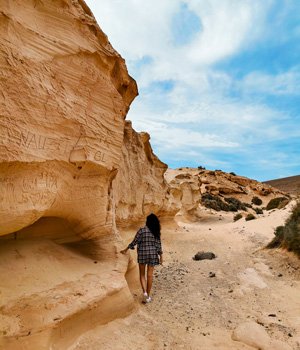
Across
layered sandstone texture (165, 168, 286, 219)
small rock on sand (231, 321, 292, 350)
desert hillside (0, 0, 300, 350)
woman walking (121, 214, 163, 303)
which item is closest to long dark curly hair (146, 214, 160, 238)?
woman walking (121, 214, 163, 303)

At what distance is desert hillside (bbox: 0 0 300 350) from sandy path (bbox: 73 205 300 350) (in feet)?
0.08

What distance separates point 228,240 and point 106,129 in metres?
8.05

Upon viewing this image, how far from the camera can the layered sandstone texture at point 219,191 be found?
923 inches

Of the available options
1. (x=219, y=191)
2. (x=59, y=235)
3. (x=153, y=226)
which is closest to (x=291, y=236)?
(x=153, y=226)

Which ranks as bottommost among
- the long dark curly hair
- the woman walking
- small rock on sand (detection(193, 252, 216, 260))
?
small rock on sand (detection(193, 252, 216, 260))

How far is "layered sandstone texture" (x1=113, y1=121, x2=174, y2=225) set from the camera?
27.8ft

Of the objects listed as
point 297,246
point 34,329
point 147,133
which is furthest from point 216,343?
point 147,133

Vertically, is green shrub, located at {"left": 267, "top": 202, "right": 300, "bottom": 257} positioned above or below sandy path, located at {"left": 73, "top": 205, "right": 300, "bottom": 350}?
above

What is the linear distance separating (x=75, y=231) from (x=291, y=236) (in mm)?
5513

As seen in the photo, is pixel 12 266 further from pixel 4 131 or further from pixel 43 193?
pixel 4 131

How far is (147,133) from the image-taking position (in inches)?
459

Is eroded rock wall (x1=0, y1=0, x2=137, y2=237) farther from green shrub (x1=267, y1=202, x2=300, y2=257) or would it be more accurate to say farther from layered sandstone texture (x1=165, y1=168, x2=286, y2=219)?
layered sandstone texture (x1=165, y1=168, x2=286, y2=219)

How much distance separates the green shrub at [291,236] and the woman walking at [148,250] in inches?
157

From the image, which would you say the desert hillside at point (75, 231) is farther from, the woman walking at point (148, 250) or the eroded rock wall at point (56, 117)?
the woman walking at point (148, 250)
